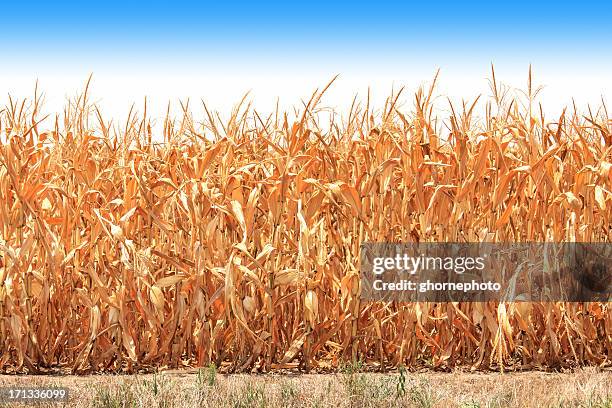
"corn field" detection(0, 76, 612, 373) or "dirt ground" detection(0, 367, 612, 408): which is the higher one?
"corn field" detection(0, 76, 612, 373)

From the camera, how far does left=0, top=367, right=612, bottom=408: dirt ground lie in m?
5.08

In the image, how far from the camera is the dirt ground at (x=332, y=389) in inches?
200

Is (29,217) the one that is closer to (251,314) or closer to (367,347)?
(251,314)

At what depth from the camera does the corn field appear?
233 inches

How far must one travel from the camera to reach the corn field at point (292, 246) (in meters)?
5.91

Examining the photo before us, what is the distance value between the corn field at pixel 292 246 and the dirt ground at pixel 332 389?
23 cm

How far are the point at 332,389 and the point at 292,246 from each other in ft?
3.58

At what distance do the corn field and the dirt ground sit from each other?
23 cm

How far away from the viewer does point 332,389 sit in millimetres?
5348

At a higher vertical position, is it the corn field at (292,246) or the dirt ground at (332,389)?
the corn field at (292,246)

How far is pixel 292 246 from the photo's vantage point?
6.05m

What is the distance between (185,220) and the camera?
6.20m

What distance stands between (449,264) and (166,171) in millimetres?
2132

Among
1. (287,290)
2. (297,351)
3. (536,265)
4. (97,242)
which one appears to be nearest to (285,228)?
(287,290)
